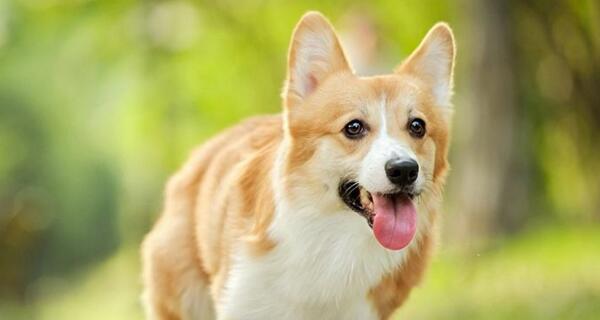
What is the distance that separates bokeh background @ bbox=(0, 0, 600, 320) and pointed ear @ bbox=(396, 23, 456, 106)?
4436 mm

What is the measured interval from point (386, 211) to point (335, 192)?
270mm

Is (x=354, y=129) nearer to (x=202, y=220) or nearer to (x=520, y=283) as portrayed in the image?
(x=202, y=220)

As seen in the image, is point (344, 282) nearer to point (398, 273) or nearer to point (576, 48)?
point (398, 273)

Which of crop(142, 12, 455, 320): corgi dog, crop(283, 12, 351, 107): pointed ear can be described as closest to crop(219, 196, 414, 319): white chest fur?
crop(142, 12, 455, 320): corgi dog

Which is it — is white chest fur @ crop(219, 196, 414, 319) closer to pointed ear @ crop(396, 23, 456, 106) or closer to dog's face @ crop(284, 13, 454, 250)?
dog's face @ crop(284, 13, 454, 250)

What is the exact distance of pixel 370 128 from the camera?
238 inches

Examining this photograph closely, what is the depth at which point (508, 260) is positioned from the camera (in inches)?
432

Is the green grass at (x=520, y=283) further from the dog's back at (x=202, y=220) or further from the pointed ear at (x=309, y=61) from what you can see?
the pointed ear at (x=309, y=61)

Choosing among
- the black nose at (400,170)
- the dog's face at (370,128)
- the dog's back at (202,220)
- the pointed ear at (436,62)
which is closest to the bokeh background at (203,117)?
the dog's back at (202,220)

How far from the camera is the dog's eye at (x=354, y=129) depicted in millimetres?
6062

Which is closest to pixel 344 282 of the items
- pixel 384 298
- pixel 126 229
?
pixel 384 298

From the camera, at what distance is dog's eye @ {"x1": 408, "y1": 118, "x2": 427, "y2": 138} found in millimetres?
6113

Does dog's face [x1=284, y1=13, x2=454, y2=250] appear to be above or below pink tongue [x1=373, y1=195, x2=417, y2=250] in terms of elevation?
above

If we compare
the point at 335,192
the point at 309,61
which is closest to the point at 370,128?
the point at 335,192
